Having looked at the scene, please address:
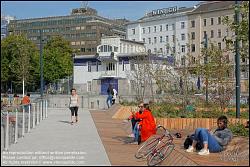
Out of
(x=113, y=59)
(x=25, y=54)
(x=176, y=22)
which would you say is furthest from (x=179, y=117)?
(x=176, y=22)

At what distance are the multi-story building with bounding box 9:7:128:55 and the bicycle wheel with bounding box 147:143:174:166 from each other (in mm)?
113853

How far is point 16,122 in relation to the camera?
43.0 ft

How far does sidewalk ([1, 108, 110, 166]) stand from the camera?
388 inches

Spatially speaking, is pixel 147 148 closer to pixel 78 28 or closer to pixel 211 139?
pixel 211 139

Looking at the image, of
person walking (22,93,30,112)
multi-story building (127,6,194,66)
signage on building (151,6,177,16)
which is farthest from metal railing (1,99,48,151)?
signage on building (151,6,177,16)

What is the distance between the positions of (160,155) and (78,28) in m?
123

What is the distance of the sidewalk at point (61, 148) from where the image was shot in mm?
9867

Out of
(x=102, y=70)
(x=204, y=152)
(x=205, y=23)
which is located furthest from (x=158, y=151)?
(x=205, y=23)

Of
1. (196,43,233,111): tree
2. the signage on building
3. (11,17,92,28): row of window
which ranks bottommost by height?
(196,43,233,111): tree

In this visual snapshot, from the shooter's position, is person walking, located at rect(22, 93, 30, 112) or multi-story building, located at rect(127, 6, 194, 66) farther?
multi-story building, located at rect(127, 6, 194, 66)

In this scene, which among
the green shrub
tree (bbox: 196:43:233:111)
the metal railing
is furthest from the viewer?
tree (bbox: 196:43:233:111)

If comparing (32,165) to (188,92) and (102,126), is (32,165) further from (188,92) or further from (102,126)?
(188,92)

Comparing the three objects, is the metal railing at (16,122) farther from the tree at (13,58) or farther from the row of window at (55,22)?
the row of window at (55,22)

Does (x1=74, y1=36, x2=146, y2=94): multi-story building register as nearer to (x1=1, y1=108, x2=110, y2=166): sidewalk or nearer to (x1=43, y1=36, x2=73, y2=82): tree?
(x1=43, y1=36, x2=73, y2=82): tree
